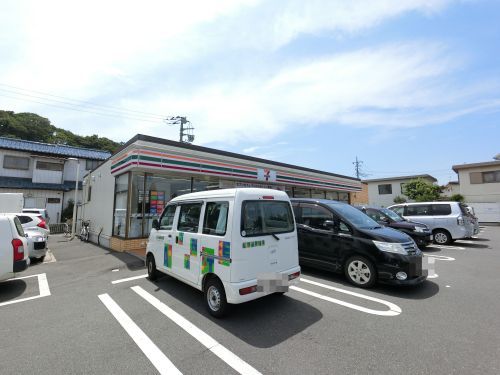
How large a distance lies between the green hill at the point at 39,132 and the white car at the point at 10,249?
3375 cm

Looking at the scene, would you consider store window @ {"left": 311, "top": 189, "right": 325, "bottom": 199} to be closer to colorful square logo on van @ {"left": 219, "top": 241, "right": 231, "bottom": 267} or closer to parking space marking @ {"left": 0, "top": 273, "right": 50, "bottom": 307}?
colorful square logo on van @ {"left": 219, "top": 241, "right": 231, "bottom": 267}

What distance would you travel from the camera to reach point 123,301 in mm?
4637

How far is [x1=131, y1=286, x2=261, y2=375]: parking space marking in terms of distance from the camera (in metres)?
2.67

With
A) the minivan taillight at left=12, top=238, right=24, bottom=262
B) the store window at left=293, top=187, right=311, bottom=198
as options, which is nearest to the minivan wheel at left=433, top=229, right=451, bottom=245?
the store window at left=293, top=187, right=311, bottom=198

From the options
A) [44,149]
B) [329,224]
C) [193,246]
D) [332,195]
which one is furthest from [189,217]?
[44,149]

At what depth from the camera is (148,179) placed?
365 inches

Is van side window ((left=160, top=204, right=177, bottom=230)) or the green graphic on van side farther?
van side window ((left=160, top=204, right=177, bottom=230))

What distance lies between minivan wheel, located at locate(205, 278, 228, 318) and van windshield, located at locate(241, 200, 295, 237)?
91 centimetres

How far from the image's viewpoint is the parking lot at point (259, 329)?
8.93 ft

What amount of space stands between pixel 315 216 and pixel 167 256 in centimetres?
357

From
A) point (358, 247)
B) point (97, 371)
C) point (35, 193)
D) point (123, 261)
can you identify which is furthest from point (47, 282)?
point (35, 193)

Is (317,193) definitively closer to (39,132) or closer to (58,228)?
(58,228)

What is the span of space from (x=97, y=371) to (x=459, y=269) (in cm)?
795

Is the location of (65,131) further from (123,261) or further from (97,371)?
(97,371)
